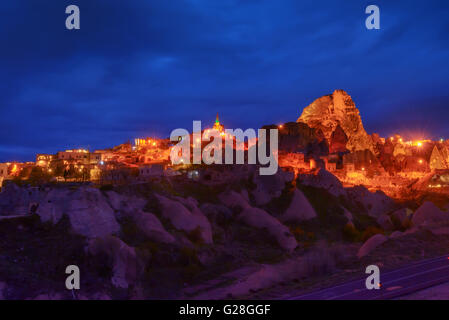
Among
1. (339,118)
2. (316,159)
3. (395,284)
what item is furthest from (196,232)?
(339,118)

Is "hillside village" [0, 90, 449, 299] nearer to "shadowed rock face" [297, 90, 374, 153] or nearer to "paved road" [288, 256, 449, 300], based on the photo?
"paved road" [288, 256, 449, 300]

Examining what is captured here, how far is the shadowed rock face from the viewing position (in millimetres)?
101375

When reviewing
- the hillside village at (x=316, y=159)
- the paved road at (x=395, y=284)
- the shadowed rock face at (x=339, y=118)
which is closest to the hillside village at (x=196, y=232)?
the hillside village at (x=316, y=159)

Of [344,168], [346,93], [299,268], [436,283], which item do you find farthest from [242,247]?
Result: [346,93]

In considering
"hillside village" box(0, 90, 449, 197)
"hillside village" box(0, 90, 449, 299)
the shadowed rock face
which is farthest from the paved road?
the shadowed rock face

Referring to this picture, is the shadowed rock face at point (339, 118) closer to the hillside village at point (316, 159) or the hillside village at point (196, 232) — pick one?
the hillside village at point (316, 159)

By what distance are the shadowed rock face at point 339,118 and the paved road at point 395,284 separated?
264ft

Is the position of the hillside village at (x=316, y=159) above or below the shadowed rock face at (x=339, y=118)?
below

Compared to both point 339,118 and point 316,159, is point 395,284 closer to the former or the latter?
point 316,159

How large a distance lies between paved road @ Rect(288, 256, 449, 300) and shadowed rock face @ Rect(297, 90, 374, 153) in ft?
264

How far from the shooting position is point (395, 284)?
1789cm

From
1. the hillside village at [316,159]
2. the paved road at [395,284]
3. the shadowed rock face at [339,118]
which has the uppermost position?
the shadowed rock face at [339,118]

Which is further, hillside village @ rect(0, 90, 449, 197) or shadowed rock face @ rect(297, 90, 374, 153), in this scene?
shadowed rock face @ rect(297, 90, 374, 153)

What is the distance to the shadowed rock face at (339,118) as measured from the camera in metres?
101
